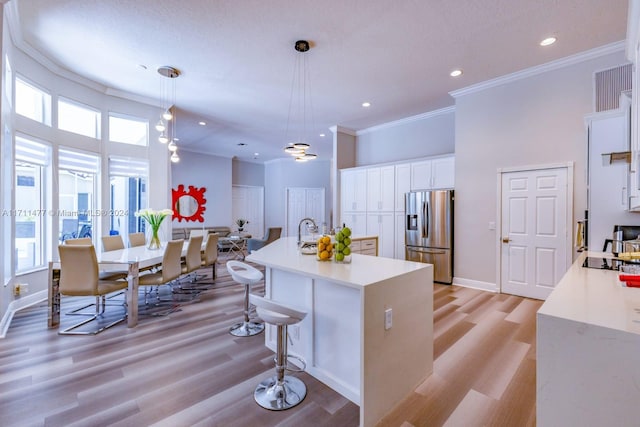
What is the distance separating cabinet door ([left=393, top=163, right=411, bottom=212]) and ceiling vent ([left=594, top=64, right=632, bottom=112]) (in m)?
2.72

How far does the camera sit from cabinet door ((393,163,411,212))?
561cm

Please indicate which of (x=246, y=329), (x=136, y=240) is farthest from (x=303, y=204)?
(x=246, y=329)

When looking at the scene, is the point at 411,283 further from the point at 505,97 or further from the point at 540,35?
the point at 505,97

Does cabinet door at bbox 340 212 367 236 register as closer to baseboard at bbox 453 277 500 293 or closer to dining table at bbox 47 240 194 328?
baseboard at bbox 453 277 500 293

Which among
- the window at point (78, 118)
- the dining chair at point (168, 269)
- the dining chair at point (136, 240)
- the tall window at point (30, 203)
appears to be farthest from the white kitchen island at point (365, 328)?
the window at point (78, 118)

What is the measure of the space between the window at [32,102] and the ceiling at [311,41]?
407 millimetres

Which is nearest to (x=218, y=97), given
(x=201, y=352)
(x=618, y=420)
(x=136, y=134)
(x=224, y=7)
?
(x=136, y=134)

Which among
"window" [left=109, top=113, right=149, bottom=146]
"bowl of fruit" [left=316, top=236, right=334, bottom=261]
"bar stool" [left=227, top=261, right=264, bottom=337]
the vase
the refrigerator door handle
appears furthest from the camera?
"window" [left=109, top=113, right=149, bottom=146]

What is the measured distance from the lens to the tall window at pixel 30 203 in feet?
12.6

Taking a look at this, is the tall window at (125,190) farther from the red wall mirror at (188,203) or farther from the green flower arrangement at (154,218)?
the red wall mirror at (188,203)

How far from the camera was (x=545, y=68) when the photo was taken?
3955mm

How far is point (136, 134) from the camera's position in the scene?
540 centimetres

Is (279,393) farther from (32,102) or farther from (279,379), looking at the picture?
(32,102)

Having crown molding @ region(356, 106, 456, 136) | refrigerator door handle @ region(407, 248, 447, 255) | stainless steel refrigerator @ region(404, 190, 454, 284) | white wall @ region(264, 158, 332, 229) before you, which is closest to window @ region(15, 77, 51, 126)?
crown molding @ region(356, 106, 456, 136)
